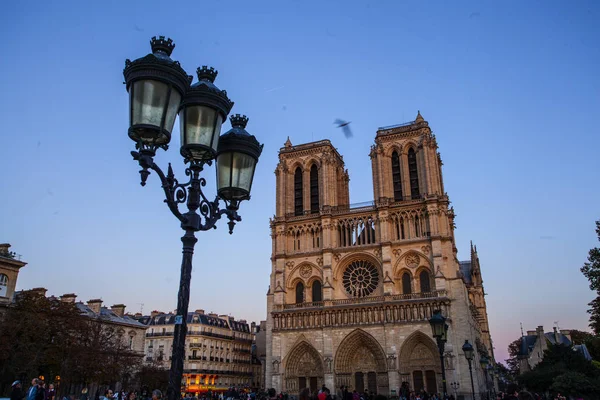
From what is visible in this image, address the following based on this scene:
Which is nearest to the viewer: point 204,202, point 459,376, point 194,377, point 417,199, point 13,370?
point 204,202

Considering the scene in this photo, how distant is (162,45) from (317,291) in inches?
1416

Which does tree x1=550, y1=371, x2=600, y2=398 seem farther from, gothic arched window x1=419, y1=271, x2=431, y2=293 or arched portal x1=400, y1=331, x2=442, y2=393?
gothic arched window x1=419, y1=271, x2=431, y2=293

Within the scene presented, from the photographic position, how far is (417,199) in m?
38.9

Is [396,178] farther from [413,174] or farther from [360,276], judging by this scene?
[360,276]

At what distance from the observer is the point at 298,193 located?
4372cm

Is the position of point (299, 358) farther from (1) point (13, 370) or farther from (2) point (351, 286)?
(1) point (13, 370)

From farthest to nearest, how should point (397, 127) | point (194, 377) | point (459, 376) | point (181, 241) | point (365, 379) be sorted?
point (194, 377) < point (397, 127) < point (365, 379) < point (459, 376) < point (181, 241)

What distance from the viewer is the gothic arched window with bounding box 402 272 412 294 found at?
37688 millimetres

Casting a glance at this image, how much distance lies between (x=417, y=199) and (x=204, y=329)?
85.4 feet

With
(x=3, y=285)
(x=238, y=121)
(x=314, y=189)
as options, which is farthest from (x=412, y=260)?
(x=238, y=121)

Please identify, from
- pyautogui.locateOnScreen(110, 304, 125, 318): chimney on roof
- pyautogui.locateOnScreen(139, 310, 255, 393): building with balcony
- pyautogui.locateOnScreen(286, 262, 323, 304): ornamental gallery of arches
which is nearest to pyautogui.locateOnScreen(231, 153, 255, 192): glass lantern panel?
pyautogui.locateOnScreen(286, 262, 323, 304): ornamental gallery of arches

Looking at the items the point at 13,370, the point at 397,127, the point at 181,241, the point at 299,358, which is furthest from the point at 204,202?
the point at 397,127

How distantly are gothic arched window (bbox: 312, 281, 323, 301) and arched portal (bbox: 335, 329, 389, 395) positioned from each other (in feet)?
14.2

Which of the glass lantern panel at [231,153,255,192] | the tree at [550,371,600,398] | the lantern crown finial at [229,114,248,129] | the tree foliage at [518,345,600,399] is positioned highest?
the lantern crown finial at [229,114,248,129]
